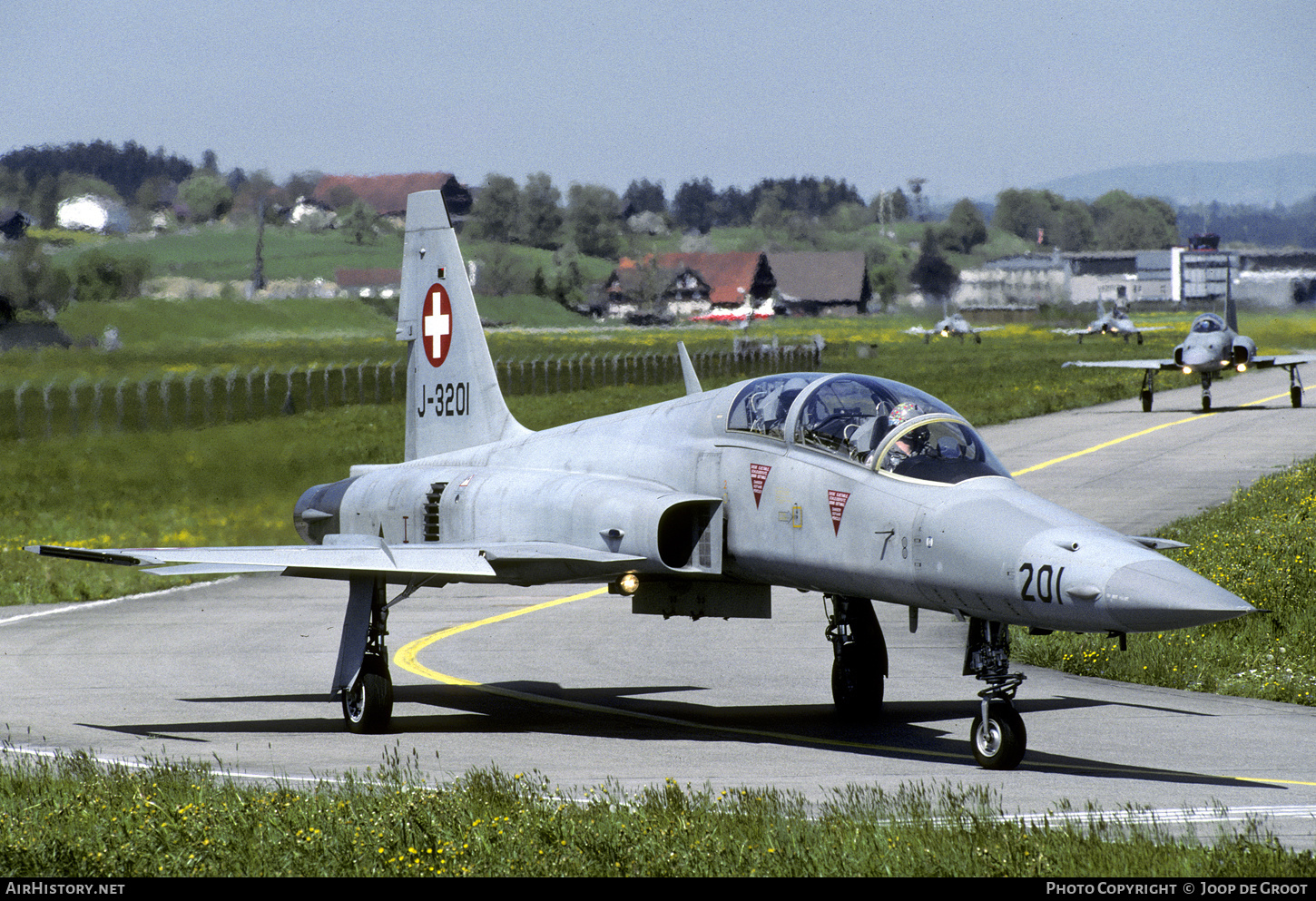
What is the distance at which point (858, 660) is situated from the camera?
587 inches

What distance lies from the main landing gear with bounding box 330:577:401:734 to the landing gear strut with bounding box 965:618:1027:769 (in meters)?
5.54

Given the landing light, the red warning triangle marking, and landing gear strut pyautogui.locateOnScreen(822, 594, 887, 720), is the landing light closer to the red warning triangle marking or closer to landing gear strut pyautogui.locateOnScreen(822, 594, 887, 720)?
the red warning triangle marking

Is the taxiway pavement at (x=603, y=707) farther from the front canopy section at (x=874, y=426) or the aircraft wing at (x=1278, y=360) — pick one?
the aircraft wing at (x=1278, y=360)

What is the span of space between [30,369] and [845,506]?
112 ft

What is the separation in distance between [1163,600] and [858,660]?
4903 millimetres

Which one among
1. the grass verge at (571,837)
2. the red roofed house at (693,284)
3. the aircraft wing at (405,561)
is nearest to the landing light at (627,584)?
the aircraft wing at (405,561)

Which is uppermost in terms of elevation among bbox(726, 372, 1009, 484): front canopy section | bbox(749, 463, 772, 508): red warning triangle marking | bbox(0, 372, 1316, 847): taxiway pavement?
bbox(726, 372, 1009, 484): front canopy section

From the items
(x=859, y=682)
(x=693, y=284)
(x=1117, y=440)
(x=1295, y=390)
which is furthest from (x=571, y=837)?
(x=693, y=284)

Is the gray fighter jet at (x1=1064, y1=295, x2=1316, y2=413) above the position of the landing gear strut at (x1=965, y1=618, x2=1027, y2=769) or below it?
above

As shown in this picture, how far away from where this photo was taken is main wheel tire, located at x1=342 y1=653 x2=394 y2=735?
579 inches

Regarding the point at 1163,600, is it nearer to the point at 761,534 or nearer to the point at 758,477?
the point at 761,534

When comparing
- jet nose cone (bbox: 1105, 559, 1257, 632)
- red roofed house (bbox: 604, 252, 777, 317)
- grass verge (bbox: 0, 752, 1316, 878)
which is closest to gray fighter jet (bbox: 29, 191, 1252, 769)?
jet nose cone (bbox: 1105, 559, 1257, 632)

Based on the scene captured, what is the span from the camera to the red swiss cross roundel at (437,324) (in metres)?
→ 18.7

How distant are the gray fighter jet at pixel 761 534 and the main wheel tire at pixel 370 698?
17mm
